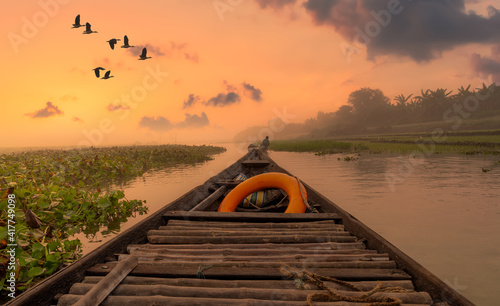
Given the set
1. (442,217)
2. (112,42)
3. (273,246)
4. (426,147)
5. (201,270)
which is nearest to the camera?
(201,270)

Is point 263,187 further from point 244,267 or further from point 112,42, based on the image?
point 112,42

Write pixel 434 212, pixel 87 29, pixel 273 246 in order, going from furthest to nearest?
pixel 434 212 < pixel 87 29 < pixel 273 246

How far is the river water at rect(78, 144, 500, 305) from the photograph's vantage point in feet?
12.0

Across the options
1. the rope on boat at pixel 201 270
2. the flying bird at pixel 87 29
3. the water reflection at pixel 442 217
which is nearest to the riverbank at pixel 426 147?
the water reflection at pixel 442 217

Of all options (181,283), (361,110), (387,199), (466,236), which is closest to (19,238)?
(181,283)

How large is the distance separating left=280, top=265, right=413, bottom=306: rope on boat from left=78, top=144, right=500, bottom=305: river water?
199 cm

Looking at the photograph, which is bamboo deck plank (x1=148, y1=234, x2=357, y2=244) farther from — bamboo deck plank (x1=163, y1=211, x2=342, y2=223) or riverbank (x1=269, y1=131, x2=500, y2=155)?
riverbank (x1=269, y1=131, x2=500, y2=155)

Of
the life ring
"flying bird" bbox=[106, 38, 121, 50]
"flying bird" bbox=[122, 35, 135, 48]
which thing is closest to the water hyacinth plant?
the life ring

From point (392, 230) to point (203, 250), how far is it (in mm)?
4054

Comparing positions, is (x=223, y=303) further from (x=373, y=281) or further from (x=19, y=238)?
(x=19, y=238)

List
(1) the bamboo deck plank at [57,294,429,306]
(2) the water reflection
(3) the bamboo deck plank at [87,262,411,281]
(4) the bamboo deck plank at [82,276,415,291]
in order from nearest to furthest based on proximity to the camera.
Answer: (1) the bamboo deck plank at [57,294,429,306] < (4) the bamboo deck plank at [82,276,415,291] < (3) the bamboo deck plank at [87,262,411,281] < (2) the water reflection

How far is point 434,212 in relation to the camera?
6207 mm

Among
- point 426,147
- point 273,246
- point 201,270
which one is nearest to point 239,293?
point 201,270

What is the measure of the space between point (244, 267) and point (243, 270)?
0.19ft
